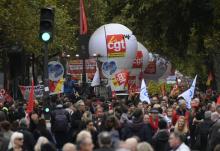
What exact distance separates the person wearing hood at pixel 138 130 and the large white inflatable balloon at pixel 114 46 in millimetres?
30882

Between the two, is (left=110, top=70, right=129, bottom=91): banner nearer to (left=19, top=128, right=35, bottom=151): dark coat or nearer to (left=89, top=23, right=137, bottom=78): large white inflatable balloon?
(left=89, top=23, right=137, bottom=78): large white inflatable balloon

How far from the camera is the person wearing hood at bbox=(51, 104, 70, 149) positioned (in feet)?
78.5

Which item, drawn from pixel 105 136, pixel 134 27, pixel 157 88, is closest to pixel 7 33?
pixel 134 27

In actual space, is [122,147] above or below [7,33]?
below

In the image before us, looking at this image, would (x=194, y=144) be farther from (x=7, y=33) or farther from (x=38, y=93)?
(x=7, y=33)

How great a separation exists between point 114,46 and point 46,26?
31.4 m

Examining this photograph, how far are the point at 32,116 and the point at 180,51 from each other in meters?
12.7

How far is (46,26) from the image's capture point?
1988 cm

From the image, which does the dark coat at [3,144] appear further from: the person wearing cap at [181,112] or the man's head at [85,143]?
the person wearing cap at [181,112]

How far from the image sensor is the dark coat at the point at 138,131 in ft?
61.6

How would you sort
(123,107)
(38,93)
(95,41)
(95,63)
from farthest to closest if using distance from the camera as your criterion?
(95,41)
(95,63)
(38,93)
(123,107)

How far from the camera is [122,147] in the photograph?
12.7m

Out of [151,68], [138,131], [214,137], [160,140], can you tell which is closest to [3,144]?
[160,140]

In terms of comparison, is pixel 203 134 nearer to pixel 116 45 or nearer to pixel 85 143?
pixel 85 143
